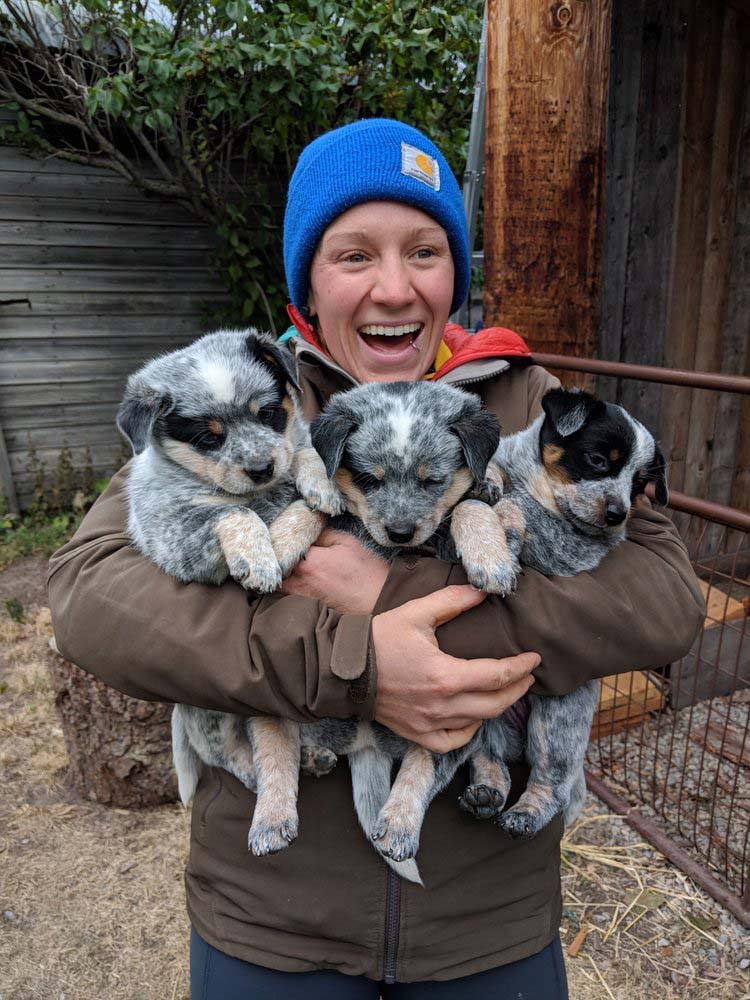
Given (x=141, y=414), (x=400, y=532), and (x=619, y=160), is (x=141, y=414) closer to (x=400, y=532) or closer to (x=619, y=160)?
(x=400, y=532)

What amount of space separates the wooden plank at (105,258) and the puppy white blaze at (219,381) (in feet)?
19.9

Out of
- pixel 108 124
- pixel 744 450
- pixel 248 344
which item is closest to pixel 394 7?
pixel 108 124

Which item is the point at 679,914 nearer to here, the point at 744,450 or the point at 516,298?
the point at 516,298

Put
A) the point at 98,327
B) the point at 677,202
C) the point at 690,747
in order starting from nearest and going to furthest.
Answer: the point at 690,747
the point at 677,202
the point at 98,327

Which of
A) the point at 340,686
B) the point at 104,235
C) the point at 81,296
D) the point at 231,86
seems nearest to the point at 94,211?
the point at 104,235

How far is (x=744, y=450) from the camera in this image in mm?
5559

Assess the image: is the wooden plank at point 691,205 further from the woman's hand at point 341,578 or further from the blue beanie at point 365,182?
Answer: the woman's hand at point 341,578

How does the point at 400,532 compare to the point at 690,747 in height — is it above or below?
above

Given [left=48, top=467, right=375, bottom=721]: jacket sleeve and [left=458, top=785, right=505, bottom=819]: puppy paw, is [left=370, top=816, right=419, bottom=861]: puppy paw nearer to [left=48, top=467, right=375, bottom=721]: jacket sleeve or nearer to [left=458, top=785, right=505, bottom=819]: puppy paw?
[left=458, top=785, right=505, bottom=819]: puppy paw

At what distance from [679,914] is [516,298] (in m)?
3.00

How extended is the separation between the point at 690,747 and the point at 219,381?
3759 millimetres

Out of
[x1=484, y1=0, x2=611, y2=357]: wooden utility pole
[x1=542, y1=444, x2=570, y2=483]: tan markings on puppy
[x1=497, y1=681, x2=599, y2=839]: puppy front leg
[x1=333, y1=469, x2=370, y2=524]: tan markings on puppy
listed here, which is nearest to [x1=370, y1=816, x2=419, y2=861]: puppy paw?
[x1=497, y1=681, x2=599, y2=839]: puppy front leg

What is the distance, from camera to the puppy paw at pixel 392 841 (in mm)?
1615

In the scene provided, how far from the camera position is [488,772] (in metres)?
1.88
